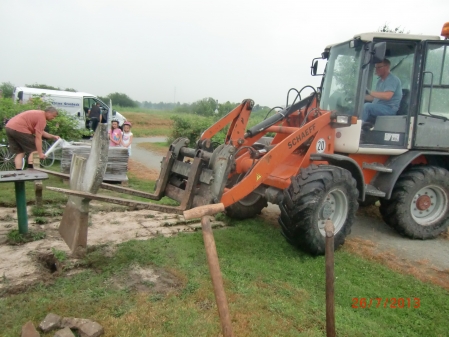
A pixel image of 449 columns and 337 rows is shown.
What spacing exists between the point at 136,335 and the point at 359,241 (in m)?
3.63

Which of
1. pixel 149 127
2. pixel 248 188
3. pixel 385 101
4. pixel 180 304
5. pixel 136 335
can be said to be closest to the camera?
pixel 136 335

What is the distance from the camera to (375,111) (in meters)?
5.45

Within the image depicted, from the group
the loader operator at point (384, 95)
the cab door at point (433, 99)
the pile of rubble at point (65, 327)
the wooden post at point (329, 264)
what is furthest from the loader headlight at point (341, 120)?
the pile of rubble at point (65, 327)

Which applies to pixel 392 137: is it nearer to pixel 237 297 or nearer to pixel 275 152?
pixel 275 152

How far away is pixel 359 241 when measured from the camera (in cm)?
547

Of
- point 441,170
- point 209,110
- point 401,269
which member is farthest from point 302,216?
point 209,110

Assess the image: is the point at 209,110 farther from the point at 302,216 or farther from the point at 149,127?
the point at 302,216

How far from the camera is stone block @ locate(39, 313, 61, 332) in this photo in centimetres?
292

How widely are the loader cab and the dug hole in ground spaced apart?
1349mm

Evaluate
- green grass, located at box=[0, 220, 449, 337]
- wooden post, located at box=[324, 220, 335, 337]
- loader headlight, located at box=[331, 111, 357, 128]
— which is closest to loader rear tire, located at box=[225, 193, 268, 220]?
green grass, located at box=[0, 220, 449, 337]

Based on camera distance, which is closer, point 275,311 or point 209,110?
point 275,311

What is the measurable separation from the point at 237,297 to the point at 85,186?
6.78 ft

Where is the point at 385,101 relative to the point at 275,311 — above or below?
above

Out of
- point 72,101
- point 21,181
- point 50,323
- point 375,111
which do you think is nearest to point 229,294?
point 50,323
